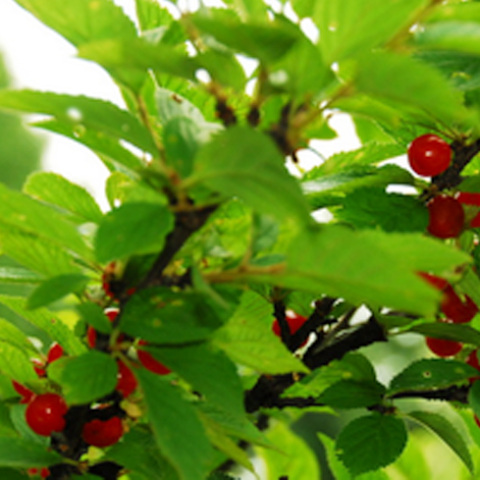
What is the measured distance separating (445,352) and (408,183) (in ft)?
0.88

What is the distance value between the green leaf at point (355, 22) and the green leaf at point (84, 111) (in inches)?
5.0

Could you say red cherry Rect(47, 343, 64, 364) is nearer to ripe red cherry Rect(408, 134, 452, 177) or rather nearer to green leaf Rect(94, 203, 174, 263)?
green leaf Rect(94, 203, 174, 263)

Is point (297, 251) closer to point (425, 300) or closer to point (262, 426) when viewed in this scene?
point (425, 300)

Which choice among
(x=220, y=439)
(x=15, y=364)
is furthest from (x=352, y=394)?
(x=15, y=364)

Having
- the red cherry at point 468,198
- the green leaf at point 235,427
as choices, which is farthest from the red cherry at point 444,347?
the green leaf at point 235,427

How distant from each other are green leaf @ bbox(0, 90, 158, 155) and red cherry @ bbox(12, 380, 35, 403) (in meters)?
0.33

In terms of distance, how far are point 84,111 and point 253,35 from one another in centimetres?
11

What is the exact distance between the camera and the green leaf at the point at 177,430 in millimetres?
440

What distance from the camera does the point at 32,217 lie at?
1.54ft

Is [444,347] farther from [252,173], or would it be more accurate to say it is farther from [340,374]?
[252,173]

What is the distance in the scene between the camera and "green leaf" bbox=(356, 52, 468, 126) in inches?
14.3

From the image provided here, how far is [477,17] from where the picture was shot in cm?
42

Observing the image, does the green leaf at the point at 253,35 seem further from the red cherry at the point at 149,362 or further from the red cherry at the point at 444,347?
the red cherry at the point at 444,347

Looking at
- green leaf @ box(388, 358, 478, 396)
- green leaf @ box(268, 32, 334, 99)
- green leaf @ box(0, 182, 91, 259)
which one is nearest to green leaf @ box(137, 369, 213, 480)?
green leaf @ box(0, 182, 91, 259)
